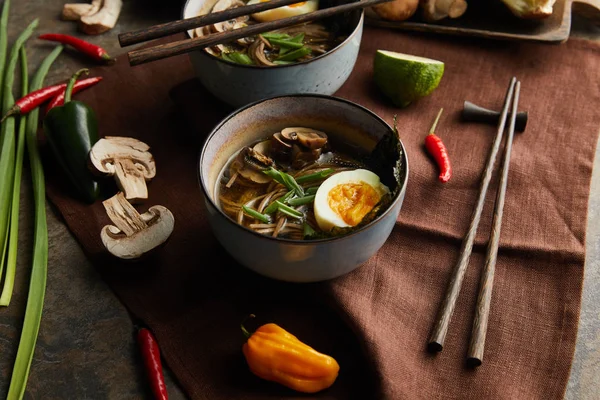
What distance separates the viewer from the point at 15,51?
10.2 ft

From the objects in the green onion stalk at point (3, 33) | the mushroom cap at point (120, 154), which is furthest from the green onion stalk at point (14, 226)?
the mushroom cap at point (120, 154)

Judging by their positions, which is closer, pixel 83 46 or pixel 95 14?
pixel 83 46

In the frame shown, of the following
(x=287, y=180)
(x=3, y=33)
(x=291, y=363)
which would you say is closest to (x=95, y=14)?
(x=3, y=33)

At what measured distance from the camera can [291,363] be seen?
6.27 ft

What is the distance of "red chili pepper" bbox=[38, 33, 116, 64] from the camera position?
311 centimetres

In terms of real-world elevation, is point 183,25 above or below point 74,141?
above

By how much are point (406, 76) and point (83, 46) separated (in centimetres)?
155

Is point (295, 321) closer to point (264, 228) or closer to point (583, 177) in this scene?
point (264, 228)

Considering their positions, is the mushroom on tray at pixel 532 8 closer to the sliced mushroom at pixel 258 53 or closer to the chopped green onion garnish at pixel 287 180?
the sliced mushroom at pixel 258 53

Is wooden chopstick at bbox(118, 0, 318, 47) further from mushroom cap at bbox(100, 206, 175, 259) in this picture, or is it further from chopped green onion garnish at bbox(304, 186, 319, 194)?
chopped green onion garnish at bbox(304, 186, 319, 194)

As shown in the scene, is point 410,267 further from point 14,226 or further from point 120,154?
point 14,226

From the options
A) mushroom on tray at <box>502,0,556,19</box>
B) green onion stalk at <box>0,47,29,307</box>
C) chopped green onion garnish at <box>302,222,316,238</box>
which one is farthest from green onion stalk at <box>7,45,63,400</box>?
mushroom on tray at <box>502,0,556,19</box>

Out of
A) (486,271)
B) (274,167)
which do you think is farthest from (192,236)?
(486,271)

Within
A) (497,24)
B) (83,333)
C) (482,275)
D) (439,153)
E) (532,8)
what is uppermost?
(532,8)
